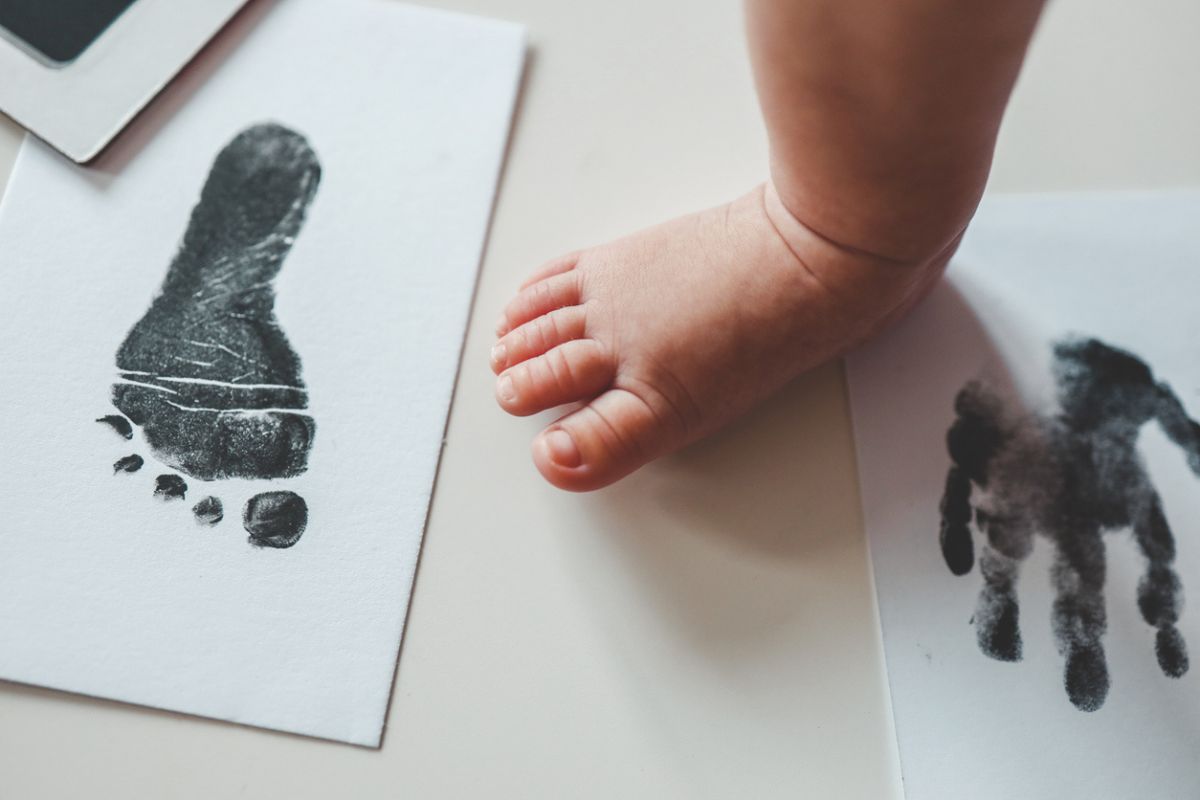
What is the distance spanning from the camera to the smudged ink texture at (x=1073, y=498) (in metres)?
0.42

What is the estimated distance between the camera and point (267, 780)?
0.39 m

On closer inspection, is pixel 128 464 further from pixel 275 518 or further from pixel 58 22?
pixel 58 22

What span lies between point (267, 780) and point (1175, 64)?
0.65 meters

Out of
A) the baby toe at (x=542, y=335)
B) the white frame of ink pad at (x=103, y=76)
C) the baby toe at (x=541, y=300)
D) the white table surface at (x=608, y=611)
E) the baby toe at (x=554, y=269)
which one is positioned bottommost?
the white table surface at (x=608, y=611)

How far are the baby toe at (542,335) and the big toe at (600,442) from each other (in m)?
0.04

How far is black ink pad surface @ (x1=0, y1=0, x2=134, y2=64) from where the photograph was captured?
1.58ft

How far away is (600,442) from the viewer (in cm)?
42

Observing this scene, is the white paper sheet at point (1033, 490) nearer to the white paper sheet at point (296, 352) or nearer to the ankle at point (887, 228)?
the ankle at point (887, 228)

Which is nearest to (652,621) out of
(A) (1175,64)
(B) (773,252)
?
(B) (773,252)

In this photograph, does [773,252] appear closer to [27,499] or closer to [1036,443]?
[1036,443]

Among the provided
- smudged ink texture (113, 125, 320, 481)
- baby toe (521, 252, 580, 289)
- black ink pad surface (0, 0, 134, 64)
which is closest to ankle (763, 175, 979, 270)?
baby toe (521, 252, 580, 289)

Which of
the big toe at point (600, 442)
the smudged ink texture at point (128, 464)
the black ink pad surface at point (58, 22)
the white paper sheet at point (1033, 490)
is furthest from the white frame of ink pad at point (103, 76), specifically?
the white paper sheet at point (1033, 490)

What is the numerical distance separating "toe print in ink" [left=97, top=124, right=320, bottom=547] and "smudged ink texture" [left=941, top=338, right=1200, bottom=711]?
341 millimetres

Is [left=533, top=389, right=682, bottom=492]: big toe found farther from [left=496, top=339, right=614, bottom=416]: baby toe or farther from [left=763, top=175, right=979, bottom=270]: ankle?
[left=763, top=175, right=979, bottom=270]: ankle
